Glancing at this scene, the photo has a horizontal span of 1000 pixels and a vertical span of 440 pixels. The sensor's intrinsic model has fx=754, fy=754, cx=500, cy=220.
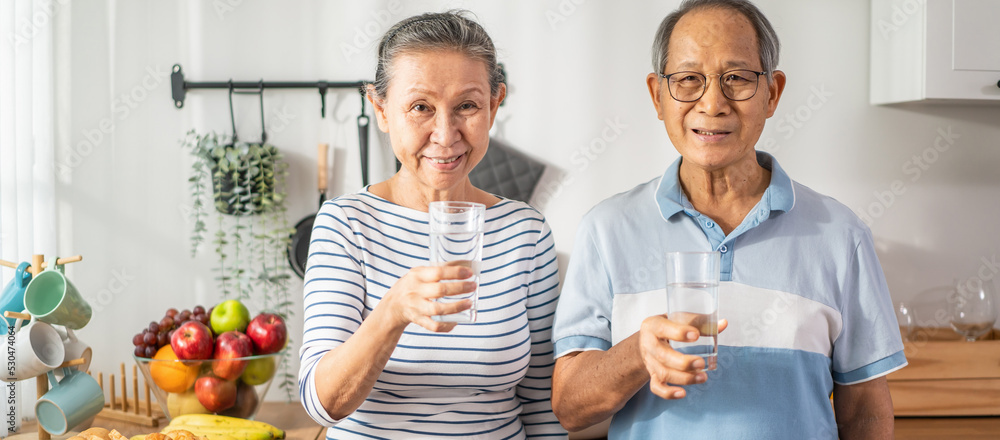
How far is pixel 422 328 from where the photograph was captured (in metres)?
1.09

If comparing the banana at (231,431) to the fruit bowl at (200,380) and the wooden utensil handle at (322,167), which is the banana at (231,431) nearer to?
the fruit bowl at (200,380)

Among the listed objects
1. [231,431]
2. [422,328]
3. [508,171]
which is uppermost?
[508,171]

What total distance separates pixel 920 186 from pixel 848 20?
571mm

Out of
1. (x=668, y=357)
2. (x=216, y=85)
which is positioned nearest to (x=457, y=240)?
(x=668, y=357)

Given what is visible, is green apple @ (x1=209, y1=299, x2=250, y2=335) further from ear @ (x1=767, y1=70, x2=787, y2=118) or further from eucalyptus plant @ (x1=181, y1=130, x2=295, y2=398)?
ear @ (x1=767, y1=70, x2=787, y2=118)

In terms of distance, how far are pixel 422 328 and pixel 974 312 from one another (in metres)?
1.78

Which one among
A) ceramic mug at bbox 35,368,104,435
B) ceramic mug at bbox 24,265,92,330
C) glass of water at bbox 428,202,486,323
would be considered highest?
glass of water at bbox 428,202,486,323

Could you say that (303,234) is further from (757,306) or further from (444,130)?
(757,306)

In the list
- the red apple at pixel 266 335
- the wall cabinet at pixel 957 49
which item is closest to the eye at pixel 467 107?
the red apple at pixel 266 335

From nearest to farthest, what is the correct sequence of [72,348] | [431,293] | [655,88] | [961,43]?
[431,293], [655,88], [72,348], [961,43]

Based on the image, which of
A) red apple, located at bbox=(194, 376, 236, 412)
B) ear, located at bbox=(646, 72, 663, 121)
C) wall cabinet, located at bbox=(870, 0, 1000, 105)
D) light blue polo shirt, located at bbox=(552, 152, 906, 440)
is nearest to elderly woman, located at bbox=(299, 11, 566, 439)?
light blue polo shirt, located at bbox=(552, 152, 906, 440)

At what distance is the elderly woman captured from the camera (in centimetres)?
107

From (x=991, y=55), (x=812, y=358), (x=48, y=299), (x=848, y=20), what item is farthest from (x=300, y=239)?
(x=991, y=55)

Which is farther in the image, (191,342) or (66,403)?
(191,342)
